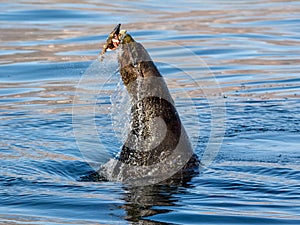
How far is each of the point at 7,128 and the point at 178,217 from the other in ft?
11.7

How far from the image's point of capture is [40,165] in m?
7.42

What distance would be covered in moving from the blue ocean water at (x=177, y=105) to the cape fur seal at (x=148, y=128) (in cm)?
19

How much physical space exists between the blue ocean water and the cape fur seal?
0.61 feet

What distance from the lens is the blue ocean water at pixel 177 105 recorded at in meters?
6.14

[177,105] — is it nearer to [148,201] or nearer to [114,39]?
[114,39]

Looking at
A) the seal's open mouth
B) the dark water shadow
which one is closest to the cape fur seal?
the seal's open mouth

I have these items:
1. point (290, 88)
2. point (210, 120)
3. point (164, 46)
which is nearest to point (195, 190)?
point (210, 120)

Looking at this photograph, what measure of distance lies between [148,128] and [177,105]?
12.3ft

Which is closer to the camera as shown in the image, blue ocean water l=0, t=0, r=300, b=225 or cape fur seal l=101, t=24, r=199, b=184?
blue ocean water l=0, t=0, r=300, b=225

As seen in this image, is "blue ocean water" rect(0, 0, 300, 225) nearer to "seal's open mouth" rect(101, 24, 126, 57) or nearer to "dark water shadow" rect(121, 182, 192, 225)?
"dark water shadow" rect(121, 182, 192, 225)

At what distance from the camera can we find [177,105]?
33.9ft

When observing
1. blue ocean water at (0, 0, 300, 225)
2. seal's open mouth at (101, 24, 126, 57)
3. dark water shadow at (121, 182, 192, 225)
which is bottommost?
dark water shadow at (121, 182, 192, 225)

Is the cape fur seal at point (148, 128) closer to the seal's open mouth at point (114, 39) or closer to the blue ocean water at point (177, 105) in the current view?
the seal's open mouth at point (114, 39)

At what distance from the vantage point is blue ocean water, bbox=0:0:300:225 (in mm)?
6145
